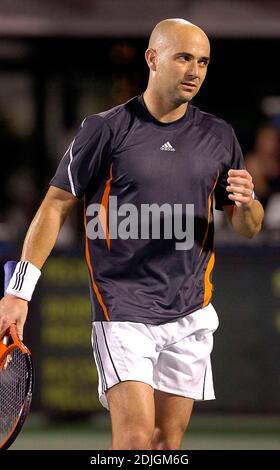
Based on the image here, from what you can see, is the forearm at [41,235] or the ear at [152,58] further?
the ear at [152,58]

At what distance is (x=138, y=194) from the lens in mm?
5070

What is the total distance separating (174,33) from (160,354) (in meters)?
1.31

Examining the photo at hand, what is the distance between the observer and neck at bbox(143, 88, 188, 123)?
516cm

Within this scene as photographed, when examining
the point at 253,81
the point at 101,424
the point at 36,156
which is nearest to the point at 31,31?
the point at 36,156

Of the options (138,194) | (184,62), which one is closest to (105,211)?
(138,194)

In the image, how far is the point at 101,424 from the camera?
8.45 metres

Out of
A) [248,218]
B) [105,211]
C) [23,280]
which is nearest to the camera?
→ [23,280]

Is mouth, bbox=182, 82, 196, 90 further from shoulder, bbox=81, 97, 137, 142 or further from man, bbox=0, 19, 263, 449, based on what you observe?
shoulder, bbox=81, 97, 137, 142

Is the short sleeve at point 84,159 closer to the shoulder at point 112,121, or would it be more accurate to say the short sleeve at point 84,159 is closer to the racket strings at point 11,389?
the shoulder at point 112,121

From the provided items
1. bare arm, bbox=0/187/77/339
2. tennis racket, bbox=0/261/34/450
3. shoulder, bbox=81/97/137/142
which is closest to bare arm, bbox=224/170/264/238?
shoulder, bbox=81/97/137/142

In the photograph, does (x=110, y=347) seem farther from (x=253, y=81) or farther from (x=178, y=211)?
(x=253, y=81)

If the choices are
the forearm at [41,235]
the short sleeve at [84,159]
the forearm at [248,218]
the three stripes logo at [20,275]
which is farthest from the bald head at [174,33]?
the three stripes logo at [20,275]

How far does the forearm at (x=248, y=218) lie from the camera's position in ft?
17.0

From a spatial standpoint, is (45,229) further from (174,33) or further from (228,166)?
(174,33)
